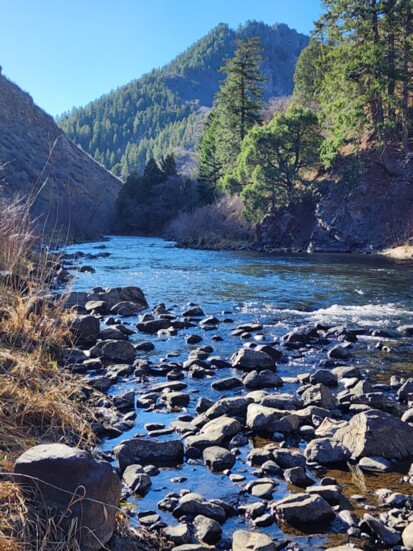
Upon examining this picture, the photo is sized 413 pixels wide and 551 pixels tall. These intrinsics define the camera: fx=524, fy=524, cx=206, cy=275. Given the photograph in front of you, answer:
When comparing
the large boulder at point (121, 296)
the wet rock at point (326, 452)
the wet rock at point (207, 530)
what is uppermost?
the large boulder at point (121, 296)

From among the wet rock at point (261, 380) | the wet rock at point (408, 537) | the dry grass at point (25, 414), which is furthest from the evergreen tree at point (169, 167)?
the wet rock at point (408, 537)

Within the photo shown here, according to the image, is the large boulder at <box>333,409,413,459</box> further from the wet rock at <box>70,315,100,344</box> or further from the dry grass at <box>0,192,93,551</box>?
the wet rock at <box>70,315,100,344</box>

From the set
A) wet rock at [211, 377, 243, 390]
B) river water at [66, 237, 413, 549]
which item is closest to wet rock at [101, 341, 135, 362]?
river water at [66, 237, 413, 549]

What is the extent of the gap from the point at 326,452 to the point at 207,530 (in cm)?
178

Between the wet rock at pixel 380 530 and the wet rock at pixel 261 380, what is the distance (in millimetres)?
3545

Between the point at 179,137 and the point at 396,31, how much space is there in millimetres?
129044

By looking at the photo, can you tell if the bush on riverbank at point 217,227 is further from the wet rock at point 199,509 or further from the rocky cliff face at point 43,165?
the wet rock at point 199,509

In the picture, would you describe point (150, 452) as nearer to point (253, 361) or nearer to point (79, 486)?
point (79, 486)

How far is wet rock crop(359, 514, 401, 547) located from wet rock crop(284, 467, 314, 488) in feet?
2.55

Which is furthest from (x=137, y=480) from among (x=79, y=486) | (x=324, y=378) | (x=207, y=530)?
(x=324, y=378)

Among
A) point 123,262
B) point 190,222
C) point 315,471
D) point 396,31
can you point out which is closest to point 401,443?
point 315,471

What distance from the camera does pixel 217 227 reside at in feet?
136

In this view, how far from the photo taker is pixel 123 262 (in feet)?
86.9

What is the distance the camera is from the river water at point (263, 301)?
500 cm
